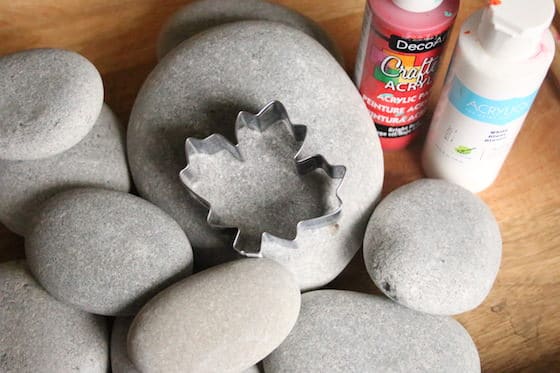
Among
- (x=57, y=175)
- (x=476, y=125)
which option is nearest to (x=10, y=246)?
(x=57, y=175)

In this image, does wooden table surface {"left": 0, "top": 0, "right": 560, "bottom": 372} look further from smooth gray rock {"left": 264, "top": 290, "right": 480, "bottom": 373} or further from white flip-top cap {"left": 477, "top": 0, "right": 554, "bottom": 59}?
white flip-top cap {"left": 477, "top": 0, "right": 554, "bottom": 59}

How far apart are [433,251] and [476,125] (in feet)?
0.49

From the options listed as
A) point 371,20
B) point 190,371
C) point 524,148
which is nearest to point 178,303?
point 190,371

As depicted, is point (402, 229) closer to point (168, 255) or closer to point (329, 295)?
point (329, 295)

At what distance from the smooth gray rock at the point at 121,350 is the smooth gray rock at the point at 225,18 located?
32 centimetres

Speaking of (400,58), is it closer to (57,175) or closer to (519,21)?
(519,21)

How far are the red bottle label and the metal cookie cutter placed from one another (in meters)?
0.13

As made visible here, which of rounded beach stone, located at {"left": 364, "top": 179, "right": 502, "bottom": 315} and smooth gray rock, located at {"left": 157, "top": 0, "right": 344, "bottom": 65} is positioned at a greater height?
smooth gray rock, located at {"left": 157, "top": 0, "right": 344, "bottom": 65}

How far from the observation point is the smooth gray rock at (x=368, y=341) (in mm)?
629

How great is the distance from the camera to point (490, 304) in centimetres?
75

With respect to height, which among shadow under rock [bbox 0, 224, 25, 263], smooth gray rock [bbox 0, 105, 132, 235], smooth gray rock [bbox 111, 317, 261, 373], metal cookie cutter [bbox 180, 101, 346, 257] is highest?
metal cookie cutter [bbox 180, 101, 346, 257]

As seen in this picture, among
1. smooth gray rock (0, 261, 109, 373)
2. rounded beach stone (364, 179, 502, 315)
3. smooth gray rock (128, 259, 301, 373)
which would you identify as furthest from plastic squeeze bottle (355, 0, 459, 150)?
smooth gray rock (0, 261, 109, 373)

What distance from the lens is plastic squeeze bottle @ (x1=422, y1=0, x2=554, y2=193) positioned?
613 mm

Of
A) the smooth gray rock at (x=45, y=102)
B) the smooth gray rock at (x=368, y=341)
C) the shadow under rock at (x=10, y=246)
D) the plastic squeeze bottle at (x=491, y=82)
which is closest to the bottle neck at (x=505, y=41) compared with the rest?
the plastic squeeze bottle at (x=491, y=82)
